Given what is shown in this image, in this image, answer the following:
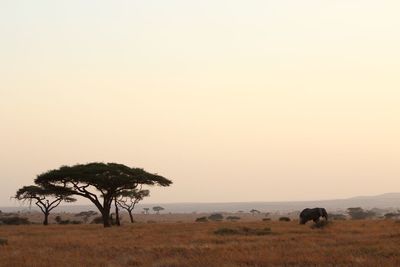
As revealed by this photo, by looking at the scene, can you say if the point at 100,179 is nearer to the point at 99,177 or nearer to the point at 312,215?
the point at 99,177

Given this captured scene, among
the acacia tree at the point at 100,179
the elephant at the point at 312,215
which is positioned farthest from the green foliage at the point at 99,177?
the elephant at the point at 312,215

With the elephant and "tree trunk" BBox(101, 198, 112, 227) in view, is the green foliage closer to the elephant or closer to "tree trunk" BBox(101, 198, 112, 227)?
"tree trunk" BBox(101, 198, 112, 227)

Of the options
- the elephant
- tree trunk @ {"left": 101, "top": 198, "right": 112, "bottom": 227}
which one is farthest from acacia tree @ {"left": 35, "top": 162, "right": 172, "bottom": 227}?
the elephant

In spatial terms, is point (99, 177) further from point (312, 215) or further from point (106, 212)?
point (312, 215)

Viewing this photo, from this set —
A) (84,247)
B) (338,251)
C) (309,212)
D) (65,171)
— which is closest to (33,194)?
(65,171)

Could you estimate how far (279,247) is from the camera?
23.4 meters

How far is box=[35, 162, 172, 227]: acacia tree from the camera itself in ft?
175

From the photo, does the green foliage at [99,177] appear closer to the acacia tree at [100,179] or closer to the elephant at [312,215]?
the acacia tree at [100,179]

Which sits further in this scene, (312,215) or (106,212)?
(106,212)

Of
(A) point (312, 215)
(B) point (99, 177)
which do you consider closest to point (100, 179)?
(B) point (99, 177)

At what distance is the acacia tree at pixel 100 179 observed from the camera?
2096 inches

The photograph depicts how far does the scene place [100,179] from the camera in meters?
53.0

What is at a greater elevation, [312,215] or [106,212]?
[106,212]

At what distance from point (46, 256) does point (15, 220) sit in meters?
57.1
